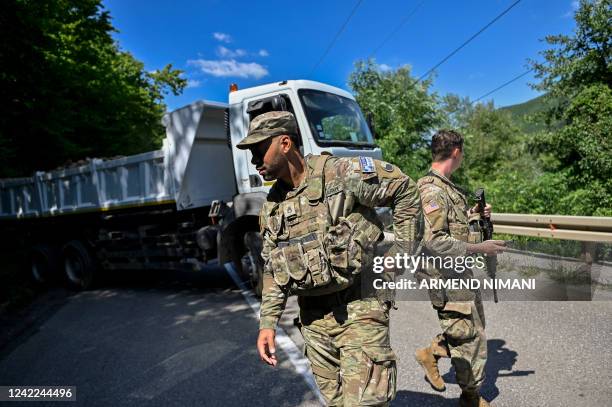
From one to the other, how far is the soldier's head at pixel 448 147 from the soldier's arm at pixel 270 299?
1.28m

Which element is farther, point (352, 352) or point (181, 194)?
point (181, 194)

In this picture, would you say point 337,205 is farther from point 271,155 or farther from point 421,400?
point 421,400

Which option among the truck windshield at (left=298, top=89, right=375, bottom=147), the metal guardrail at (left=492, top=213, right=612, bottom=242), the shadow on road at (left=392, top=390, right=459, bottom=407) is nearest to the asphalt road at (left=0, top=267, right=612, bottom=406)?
the shadow on road at (left=392, top=390, right=459, bottom=407)

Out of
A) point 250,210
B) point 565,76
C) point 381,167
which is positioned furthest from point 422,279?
point 565,76

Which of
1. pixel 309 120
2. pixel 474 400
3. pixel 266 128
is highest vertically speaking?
pixel 309 120

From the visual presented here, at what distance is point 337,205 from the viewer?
6.29 ft

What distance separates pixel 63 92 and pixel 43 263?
478 cm

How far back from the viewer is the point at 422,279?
8.79 ft

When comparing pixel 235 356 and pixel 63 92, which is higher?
pixel 63 92

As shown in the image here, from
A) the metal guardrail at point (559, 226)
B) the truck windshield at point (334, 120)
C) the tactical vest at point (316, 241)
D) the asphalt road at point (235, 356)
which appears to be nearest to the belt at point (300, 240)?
the tactical vest at point (316, 241)

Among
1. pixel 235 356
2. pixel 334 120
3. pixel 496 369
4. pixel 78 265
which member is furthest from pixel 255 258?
pixel 78 265

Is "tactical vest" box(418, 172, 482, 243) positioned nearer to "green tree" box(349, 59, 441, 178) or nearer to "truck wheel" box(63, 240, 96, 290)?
"truck wheel" box(63, 240, 96, 290)

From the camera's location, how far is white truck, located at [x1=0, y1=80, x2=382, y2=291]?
531 centimetres

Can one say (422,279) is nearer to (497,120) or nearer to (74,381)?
(74,381)
